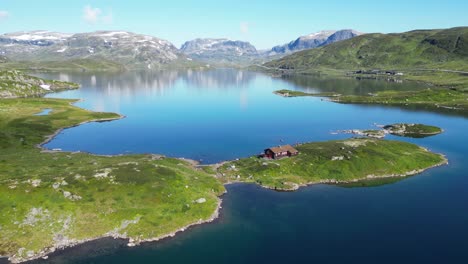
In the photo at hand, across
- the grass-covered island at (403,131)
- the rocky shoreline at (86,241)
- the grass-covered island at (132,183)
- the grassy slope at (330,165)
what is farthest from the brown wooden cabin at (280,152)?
the grass-covered island at (403,131)

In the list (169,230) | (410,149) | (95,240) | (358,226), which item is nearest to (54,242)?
(95,240)

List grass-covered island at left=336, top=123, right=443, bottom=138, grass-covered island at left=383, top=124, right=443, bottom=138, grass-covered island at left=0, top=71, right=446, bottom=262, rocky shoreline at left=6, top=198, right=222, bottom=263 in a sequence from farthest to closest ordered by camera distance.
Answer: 1. grass-covered island at left=383, top=124, right=443, bottom=138
2. grass-covered island at left=336, top=123, right=443, bottom=138
3. grass-covered island at left=0, top=71, right=446, bottom=262
4. rocky shoreline at left=6, top=198, right=222, bottom=263

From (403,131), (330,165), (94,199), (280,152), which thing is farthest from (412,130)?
(94,199)

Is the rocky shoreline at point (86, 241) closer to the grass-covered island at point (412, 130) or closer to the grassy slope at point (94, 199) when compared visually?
the grassy slope at point (94, 199)

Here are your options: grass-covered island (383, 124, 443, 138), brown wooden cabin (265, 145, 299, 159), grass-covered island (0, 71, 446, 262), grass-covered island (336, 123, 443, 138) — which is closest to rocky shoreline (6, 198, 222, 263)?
grass-covered island (0, 71, 446, 262)

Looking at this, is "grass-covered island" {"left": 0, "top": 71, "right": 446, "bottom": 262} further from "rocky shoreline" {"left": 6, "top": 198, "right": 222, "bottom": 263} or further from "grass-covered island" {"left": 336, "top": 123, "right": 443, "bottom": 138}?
"grass-covered island" {"left": 336, "top": 123, "right": 443, "bottom": 138}

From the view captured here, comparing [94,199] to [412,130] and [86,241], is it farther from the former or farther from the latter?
[412,130]
